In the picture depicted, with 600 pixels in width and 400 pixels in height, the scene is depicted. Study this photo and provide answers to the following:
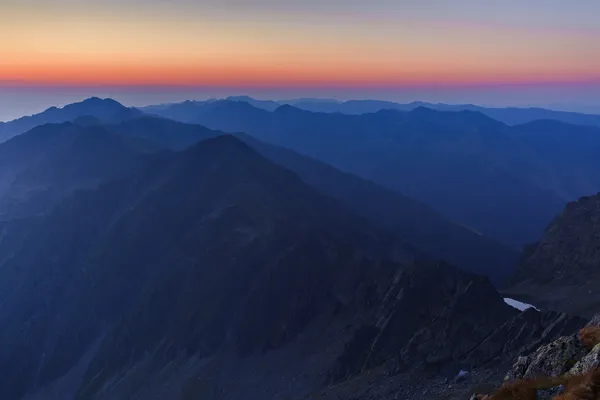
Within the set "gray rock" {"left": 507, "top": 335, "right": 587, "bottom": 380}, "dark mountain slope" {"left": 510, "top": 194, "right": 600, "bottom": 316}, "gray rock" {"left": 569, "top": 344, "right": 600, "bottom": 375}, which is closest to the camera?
"gray rock" {"left": 569, "top": 344, "right": 600, "bottom": 375}

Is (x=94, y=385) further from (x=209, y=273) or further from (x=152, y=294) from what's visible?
(x=209, y=273)

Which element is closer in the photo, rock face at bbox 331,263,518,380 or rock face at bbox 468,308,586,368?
rock face at bbox 468,308,586,368

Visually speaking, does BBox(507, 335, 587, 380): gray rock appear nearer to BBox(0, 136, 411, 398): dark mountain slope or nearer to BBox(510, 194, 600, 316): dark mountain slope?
BBox(0, 136, 411, 398): dark mountain slope

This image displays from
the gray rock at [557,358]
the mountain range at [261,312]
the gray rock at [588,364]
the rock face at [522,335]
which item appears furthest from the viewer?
the mountain range at [261,312]

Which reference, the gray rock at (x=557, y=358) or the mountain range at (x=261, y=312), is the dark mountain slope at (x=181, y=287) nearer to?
the mountain range at (x=261, y=312)

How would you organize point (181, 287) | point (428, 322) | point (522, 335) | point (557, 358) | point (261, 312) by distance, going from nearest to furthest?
1. point (557, 358)
2. point (522, 335)
3. point (428, 322)
4. point (261, 312)
5. point (181, 287)

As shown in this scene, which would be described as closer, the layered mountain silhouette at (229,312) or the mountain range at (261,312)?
the mountain range at (261,312)

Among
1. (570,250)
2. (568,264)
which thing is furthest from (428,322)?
(570,250)

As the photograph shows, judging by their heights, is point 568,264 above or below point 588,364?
below

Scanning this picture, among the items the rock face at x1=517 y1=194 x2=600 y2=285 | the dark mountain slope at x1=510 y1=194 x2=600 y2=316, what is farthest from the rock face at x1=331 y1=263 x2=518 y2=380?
the rock face at x1=517 y1=194 x2=600 y2=285

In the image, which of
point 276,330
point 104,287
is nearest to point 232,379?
point 276,330

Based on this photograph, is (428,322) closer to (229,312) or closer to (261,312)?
(261,312)

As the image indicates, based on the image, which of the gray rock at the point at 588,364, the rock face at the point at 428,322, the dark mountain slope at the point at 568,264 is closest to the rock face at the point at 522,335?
the rock face at the point at 428,322
